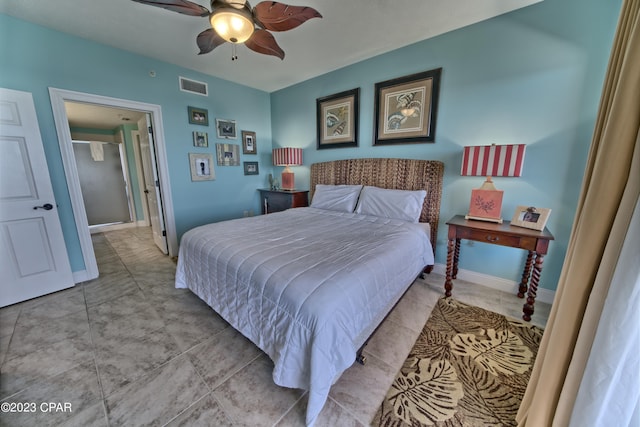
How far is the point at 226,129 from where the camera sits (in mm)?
3789

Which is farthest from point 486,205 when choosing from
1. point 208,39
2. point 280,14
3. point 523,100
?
point 208,39

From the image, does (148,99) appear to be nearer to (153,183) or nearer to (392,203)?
(153,183)

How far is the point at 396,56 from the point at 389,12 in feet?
2.47

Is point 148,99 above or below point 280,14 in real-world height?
below

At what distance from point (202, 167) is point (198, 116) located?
0.77 m

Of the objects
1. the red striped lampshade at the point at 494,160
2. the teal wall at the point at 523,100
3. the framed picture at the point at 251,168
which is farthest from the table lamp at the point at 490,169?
the framed picture at the point at 251,168

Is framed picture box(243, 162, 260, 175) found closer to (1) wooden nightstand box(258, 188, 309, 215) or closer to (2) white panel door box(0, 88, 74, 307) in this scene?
(1) wooden nightstand box(258, 188, 309, 215)

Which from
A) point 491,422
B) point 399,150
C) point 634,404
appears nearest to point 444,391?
point 491,422

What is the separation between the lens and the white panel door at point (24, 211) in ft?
6.95

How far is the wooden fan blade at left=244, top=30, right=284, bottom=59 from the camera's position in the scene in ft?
6.03

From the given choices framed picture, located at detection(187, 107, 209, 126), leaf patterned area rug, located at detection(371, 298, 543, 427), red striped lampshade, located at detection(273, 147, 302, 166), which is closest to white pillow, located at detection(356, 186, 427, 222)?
leaf patterned area rug, located at detection(371, 298, 543, 427)

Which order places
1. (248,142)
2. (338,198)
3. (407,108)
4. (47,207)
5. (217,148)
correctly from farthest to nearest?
(248,142) < (217,148) < (338,198) < (407,108) < (47,207)

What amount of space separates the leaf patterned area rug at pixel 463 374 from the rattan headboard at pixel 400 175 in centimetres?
109

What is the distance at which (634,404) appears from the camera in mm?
719
